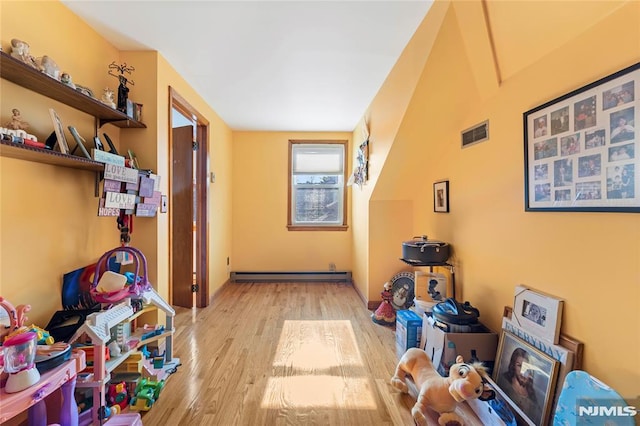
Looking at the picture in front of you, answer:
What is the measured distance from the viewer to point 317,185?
4.24 m

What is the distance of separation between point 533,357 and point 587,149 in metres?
1.01

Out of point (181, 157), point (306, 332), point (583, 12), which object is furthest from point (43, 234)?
point (583, 12)

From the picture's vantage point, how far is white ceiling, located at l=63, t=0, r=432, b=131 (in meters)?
1.59

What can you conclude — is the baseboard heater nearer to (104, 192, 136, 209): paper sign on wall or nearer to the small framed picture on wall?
the small framed picture on wall

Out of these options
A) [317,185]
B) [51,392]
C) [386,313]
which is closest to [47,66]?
[51,392]

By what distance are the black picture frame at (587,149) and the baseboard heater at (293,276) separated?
118 inches

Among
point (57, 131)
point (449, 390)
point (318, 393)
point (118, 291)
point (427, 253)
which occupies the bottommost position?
point (318, 393)

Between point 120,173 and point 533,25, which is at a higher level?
point 533,25

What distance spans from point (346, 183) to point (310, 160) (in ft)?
2.23

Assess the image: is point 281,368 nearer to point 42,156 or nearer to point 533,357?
point 533,357

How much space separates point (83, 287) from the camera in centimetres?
165

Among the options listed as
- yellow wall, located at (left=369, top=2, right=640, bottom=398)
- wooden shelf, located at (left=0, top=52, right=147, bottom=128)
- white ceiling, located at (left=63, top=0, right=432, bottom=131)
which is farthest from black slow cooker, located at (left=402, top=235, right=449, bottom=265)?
wooden shelf, located at (left=0, top=52, right=147, bottom=128)

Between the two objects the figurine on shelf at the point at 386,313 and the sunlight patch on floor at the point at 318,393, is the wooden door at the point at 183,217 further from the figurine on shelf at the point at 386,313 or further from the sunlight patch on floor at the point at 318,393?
the figurine on shelf at the point at 386,313

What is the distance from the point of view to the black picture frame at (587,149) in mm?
983
